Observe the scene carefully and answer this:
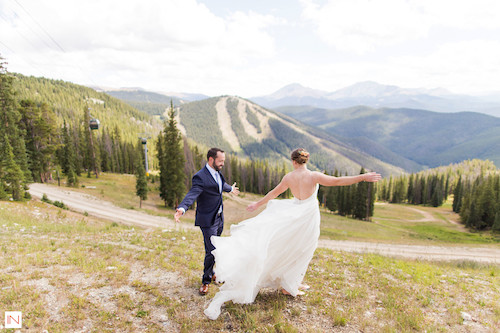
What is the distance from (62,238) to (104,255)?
4.52 m

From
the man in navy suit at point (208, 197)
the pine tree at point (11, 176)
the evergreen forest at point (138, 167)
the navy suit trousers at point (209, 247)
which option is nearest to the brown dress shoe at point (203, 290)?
the man in navy suit at point (208, 197)

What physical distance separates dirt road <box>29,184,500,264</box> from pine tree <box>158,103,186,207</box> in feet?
29.7

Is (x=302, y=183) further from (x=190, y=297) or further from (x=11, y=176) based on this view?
(x=11, y=176)

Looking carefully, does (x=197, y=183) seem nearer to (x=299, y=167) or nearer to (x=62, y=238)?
(x=299, y=167)

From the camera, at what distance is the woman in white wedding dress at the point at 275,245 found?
5.70 meters

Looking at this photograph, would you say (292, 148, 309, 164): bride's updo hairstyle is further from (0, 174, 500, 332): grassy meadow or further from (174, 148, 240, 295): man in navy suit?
(0, 174, 500, 332): grassy meadow

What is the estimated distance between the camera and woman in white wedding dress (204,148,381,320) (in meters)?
5.70

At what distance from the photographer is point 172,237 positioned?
13.6 metres

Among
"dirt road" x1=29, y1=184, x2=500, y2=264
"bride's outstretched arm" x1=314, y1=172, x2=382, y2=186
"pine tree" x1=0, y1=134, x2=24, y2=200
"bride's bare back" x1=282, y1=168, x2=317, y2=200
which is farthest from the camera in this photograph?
"dirt road" x1=29, y1=184, x2=500, y2=264

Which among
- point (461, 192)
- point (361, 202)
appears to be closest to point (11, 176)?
point (361, 202)

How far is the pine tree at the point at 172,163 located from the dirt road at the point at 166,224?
9048mm

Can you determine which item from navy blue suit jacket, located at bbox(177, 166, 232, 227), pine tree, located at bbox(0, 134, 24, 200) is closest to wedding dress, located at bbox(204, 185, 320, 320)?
navy blue suit jacket, located at bbox(177, 166, 232, 227)

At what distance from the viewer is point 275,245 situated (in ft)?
19.9

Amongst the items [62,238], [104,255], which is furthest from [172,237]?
[62,238]
